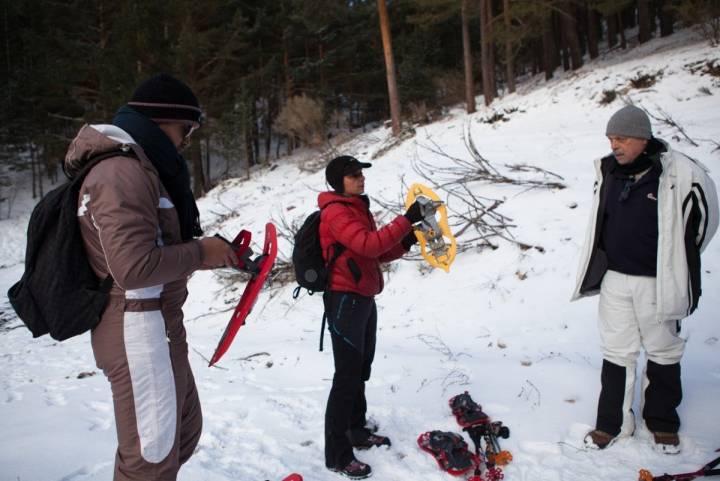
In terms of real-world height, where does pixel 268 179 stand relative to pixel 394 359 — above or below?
above

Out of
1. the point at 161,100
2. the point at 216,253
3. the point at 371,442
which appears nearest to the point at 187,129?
the point at 161,100

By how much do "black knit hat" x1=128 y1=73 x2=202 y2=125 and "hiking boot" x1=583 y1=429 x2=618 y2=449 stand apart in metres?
3.27

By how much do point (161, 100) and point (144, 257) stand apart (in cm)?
75

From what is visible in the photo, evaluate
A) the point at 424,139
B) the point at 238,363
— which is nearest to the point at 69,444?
the point at 238,363

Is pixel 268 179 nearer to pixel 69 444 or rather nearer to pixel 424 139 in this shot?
pixel 424 139

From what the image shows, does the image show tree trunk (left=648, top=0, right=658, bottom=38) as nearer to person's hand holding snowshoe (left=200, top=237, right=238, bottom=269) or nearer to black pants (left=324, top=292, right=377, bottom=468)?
black pants (left=324, top=292, right=377, bottom=468)

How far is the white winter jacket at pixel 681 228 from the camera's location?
2.83 meters

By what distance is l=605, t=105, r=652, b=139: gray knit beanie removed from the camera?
2869mm

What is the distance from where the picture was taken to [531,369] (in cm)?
429

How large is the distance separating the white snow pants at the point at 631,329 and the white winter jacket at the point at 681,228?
0.12 m

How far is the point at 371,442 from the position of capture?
3.38 meters

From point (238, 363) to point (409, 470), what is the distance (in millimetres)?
3171

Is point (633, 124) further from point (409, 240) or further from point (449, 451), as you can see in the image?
point (449, 451)

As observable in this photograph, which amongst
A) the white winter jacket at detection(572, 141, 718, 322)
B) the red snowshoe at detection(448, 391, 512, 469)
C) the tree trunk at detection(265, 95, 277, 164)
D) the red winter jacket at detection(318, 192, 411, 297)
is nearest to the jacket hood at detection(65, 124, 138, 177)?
the red winter jacket at detection(318, 192, 411, 297)
